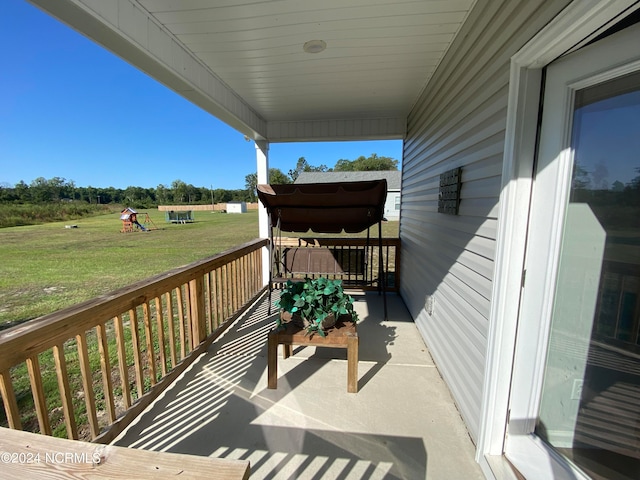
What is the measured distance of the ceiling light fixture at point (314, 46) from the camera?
2.16 m

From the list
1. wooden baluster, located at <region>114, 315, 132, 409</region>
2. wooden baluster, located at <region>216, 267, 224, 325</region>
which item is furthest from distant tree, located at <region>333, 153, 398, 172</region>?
wooden baluster, located at <region>114, 315, 132, 409</region>

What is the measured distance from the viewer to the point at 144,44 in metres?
1.84

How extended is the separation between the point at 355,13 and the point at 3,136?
38.1 metres

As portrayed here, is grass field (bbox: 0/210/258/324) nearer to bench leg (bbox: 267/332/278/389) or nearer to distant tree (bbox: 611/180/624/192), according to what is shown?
bench leg (bbox: 267/332/278/389)

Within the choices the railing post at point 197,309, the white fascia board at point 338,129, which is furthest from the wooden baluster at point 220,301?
the white fascia board at point 338,129

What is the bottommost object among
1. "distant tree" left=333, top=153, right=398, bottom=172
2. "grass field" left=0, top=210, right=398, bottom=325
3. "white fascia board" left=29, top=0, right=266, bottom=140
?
"grass field" left=0, top=210, right=398, bottom=325

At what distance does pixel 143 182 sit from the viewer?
5234cm

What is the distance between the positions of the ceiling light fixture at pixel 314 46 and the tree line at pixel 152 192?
34556 millimetres

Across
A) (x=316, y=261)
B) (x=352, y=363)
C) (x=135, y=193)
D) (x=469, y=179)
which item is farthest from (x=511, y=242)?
(x=135, y=193)

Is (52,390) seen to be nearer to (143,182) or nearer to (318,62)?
(318,62)

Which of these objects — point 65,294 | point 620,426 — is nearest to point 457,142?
point 620,426

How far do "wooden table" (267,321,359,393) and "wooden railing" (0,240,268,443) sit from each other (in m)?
0.83

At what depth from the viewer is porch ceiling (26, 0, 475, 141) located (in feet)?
5.67

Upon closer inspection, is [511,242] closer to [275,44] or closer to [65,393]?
[275,44]
